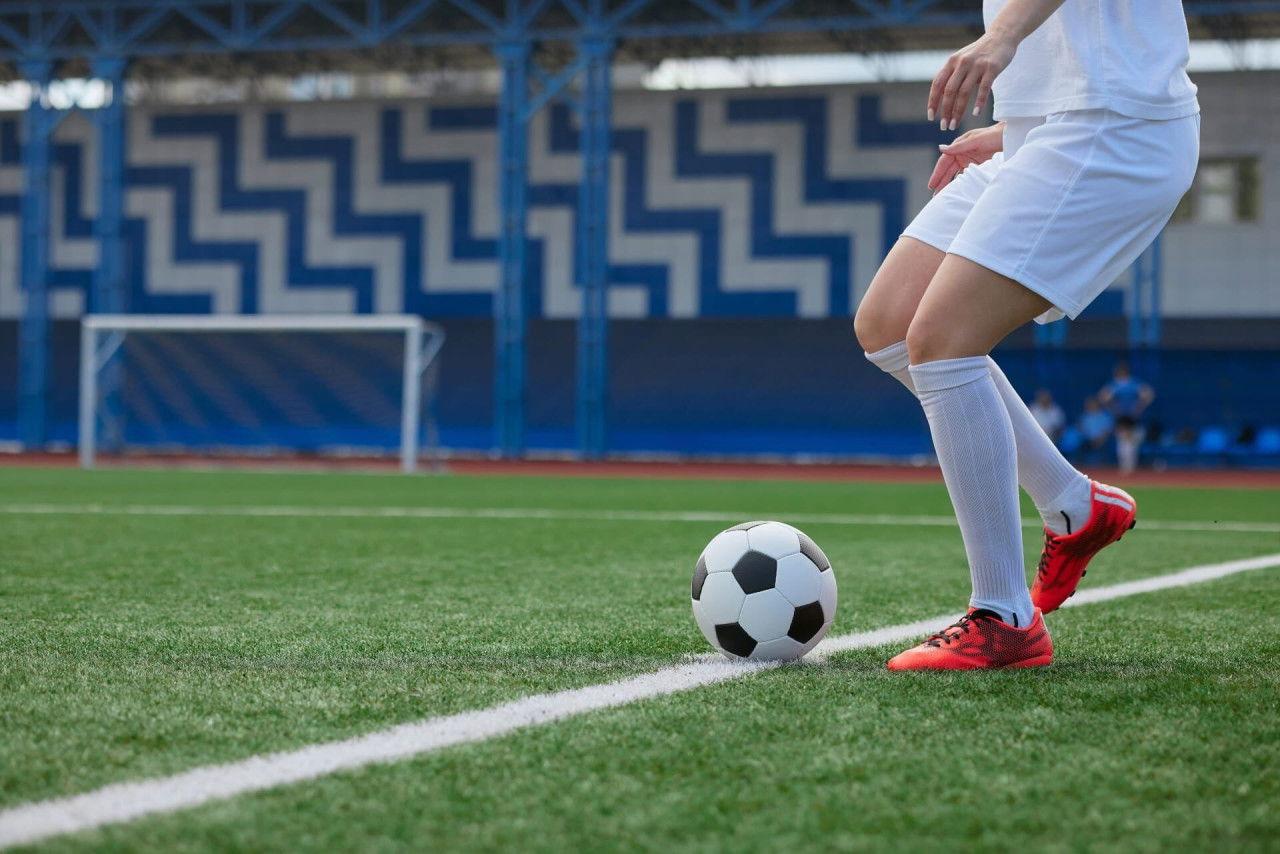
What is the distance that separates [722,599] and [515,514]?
5085 mm

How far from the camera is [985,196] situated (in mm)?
2562

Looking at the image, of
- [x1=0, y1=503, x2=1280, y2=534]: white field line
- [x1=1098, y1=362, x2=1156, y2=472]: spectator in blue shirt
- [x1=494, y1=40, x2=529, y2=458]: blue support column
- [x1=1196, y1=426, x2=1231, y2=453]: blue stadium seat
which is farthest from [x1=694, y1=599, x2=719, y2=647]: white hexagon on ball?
[x1=1196, y1=426, x2=1231, y2=453]: blue stadium seat

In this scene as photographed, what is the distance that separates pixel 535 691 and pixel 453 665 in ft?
1.05

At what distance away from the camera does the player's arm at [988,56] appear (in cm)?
241

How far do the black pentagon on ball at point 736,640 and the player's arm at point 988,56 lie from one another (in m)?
1.00

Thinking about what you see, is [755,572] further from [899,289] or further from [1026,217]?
[1026,217]

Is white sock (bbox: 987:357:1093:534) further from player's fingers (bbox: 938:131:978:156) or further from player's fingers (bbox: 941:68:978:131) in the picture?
player's fingers (bbox: 941:68:978:131)

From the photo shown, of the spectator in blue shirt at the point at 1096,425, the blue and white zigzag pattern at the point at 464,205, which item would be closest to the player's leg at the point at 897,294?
the spectator in blue shirt at the point at 1096,425

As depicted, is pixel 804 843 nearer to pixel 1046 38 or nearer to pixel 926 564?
pixel 1046 38

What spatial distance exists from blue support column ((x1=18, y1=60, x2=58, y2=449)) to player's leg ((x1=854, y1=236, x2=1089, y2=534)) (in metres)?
20.5

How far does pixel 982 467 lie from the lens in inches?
103

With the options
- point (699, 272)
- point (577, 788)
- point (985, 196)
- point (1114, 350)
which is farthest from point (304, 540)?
point (699, 272)

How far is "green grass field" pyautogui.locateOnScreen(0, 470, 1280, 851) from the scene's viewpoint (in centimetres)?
153

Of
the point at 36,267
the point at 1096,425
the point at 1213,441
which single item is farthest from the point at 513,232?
the point at 1213,441
